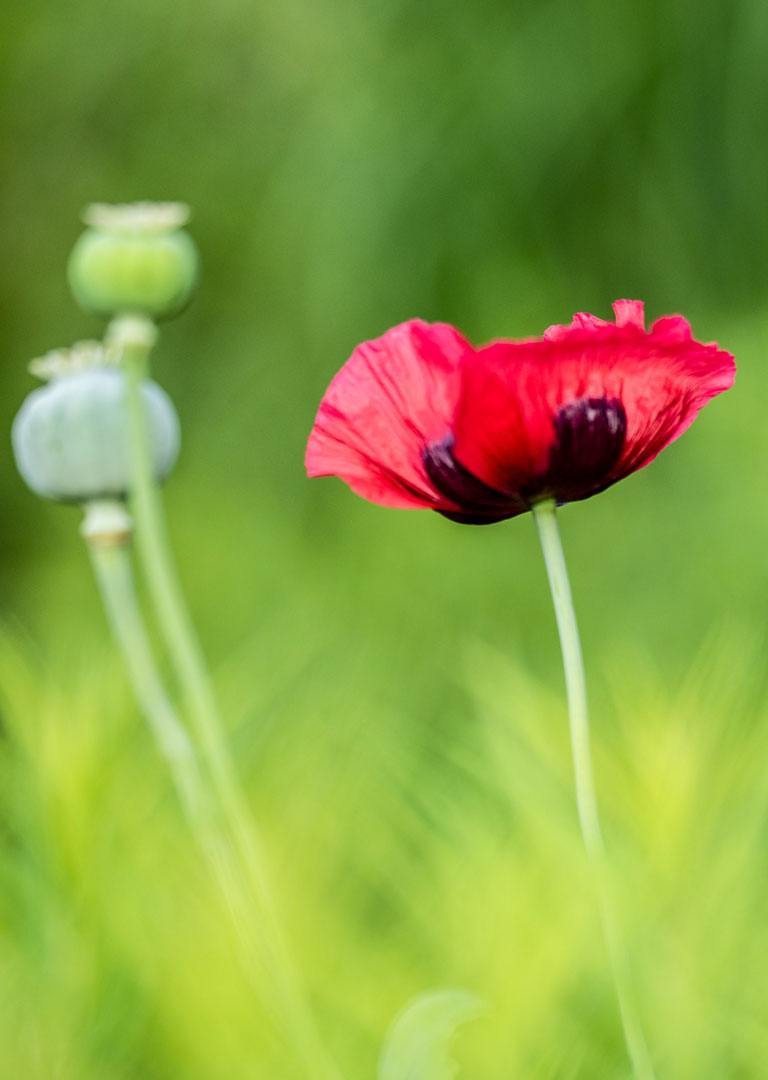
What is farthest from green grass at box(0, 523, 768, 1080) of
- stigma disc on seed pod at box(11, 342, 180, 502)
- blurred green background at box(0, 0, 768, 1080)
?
stigma disc on seed pod at box(11, 342, 180, 502)

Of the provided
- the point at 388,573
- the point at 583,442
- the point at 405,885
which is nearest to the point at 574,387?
the point at 583,442

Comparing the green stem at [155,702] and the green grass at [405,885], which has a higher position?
the green stem at [155,702]

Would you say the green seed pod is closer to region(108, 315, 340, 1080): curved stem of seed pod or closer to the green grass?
region(108, 315, 340, 1080): curved stem of seed pod

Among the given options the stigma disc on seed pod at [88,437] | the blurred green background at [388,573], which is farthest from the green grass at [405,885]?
the stigma disc on seed pod at [88,437]

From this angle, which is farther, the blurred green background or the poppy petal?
the blurred green background

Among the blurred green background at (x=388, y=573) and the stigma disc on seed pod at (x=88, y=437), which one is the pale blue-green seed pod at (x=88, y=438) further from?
the blurred green background at (x=388, y=573)

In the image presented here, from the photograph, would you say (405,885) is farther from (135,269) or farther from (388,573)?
(388,573)

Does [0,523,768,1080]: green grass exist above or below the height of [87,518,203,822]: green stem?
below
